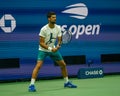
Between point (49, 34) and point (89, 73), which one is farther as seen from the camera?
point (89, 73)

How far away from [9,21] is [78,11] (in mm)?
2221

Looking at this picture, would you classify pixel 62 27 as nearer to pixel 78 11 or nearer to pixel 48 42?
pixel 78 11

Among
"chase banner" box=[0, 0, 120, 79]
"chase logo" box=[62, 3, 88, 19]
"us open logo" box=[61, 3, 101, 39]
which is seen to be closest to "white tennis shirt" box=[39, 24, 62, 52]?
"chase banner" box=[0, 0, 120, 79]

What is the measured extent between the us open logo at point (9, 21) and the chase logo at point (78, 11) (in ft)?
5.98

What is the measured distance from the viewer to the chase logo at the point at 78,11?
11805 millimetres

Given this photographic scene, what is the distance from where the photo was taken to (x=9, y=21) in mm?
10953

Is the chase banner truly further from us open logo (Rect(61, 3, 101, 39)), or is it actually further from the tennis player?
the tennis player

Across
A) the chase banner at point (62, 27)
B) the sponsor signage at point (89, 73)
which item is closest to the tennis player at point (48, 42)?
the chase banner at point (62, 27)

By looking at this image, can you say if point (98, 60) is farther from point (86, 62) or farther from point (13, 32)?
point (13, 32)

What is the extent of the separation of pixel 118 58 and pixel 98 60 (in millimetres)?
705

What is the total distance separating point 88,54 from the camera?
1204cm

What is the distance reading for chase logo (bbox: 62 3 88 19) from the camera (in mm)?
11805

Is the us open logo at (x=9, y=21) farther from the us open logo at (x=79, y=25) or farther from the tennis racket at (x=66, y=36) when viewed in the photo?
the us open logo at (x=79, y=25)

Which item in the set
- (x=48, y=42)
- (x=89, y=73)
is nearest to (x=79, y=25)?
(x=89, y=73)
